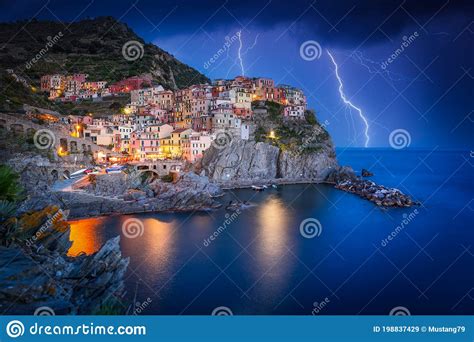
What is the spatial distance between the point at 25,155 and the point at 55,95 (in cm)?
1461

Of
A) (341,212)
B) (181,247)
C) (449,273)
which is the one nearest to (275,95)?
(341,212)

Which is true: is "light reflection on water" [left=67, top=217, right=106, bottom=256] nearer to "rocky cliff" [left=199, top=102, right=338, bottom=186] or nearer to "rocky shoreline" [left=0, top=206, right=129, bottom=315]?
"rocky shoreline" [left=0, top=206, right=129, bottom=315]

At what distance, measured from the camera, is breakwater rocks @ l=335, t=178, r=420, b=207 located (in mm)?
13133

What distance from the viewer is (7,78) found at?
1745 centimetres

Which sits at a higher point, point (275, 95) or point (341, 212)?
point (275, 95)

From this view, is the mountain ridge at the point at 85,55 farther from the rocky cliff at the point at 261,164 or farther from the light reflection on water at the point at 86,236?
the light reflection on water at the point at 86,236

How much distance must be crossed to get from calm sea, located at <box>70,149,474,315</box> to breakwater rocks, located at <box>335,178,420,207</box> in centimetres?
52

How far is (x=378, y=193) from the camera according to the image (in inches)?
565

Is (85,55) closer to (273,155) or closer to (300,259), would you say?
(273,155)

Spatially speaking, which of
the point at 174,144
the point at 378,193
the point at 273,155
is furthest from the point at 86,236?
the point at 273,155

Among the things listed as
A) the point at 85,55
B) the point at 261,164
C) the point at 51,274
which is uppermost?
the point at 85,55

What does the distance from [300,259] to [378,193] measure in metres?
8.20
